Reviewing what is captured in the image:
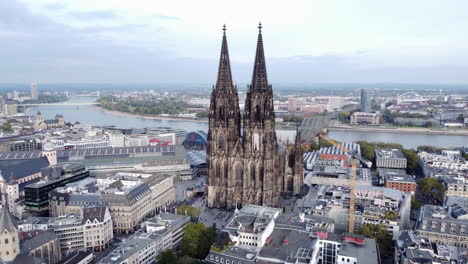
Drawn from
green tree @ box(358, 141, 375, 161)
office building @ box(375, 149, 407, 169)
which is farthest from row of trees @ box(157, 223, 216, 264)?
green tree @ box(358, 141, 375, 161)

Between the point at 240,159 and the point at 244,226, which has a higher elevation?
the point at 240,159

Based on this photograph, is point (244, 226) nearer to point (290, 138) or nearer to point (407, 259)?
point (407, 259)

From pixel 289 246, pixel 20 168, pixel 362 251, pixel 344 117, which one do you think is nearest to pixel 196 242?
pixel 289 246

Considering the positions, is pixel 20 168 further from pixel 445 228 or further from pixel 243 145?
pixel 445 228

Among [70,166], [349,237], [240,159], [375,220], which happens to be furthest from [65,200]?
[375,220]

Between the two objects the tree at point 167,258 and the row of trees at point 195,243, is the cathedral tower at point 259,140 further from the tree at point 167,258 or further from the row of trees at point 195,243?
the tree at point 167,258

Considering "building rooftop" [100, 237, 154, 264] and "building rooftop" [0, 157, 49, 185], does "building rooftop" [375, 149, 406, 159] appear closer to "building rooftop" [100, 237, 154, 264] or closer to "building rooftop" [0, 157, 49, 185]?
"building rooftop" [100, 237, 154, 264]

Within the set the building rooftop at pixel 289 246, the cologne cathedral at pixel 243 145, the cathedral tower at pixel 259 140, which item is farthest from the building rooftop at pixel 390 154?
the building rooftop at pixel 289 246
